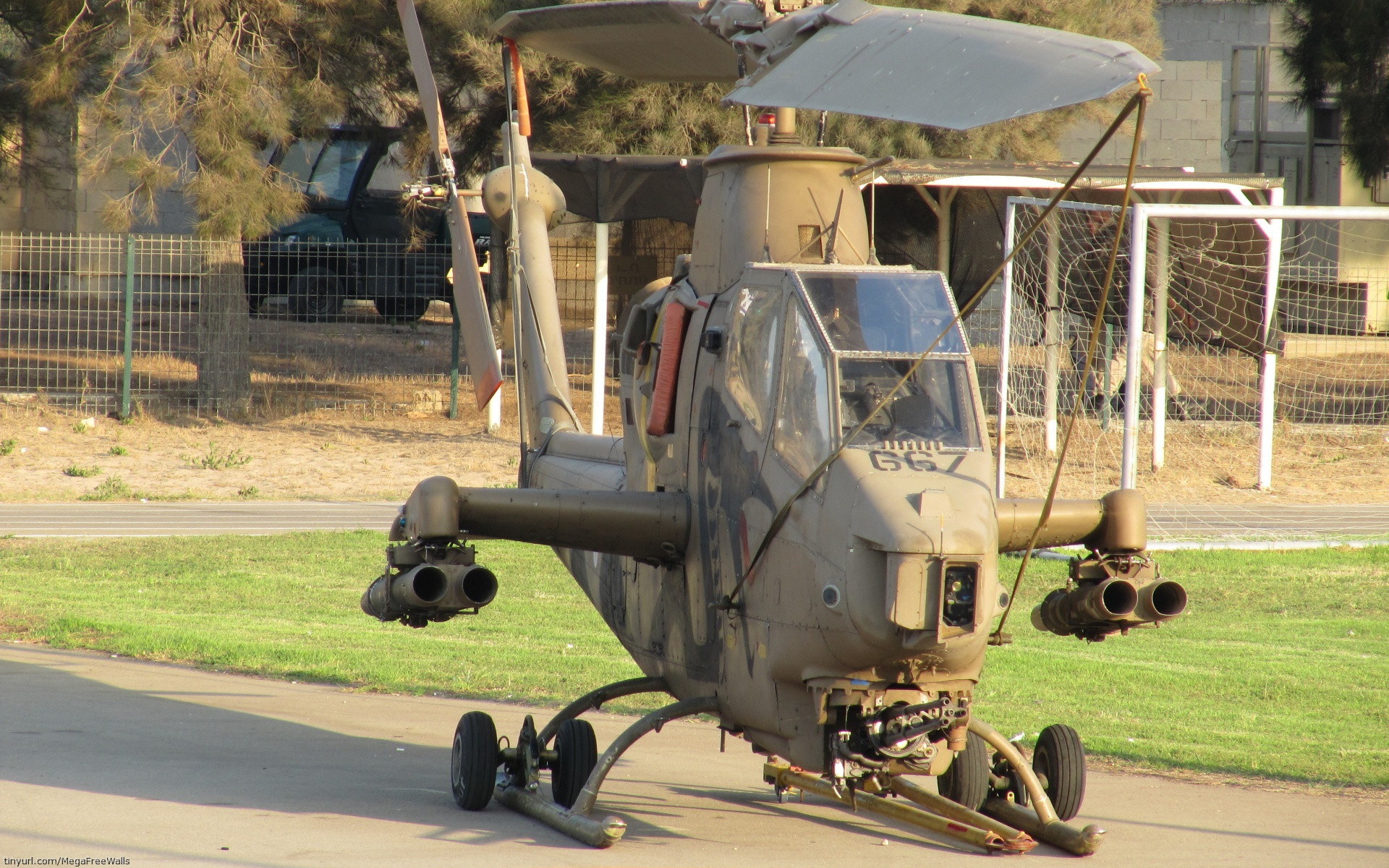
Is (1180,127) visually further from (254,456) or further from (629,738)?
(629,738)

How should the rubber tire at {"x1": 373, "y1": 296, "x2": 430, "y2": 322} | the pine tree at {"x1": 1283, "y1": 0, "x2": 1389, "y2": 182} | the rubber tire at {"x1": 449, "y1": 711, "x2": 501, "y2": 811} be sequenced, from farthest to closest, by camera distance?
the rubber tire at {"x1": 373, "y1": 296, "x2": 430, "y2": 322}
the pine tree at {"x1": 1283, "y1": 0, "x2": 1389, "y2": 182}
the rubber tire at {"x1": 449, "y1": 711, "x2": 501, "y2": 811}

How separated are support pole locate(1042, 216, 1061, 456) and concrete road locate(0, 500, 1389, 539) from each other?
283 centimetres

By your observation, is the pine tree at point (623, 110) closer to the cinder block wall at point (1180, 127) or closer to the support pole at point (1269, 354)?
the support pole at point (1269, 354)

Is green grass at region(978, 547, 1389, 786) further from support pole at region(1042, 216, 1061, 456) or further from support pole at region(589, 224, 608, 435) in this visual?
support pole at region(589, 224, 608, 435)

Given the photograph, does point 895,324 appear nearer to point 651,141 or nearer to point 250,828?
point 250,828

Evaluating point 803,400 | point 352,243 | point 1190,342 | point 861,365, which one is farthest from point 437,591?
point 1190,342

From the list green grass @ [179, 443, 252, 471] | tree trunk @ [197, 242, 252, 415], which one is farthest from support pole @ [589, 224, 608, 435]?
tree trunk @ [197, 242, 252, 415]

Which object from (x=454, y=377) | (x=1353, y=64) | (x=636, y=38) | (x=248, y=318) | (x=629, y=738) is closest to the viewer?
(x=629, y=738)

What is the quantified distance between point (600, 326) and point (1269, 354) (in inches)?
313

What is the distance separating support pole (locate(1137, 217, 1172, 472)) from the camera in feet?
59.9

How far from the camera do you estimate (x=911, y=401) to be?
5.81 meters

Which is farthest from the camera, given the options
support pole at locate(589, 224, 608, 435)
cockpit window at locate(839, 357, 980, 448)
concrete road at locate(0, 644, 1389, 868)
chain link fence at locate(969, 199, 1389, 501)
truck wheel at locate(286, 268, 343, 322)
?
truck wheel at locate(286, 268, 343, 322)

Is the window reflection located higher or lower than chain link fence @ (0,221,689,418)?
higher

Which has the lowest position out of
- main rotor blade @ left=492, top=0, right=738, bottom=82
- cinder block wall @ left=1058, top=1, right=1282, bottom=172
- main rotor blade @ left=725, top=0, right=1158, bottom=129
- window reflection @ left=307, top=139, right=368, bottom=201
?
main rotor blade @ left=725, top=0, right=1158, bottom=129
